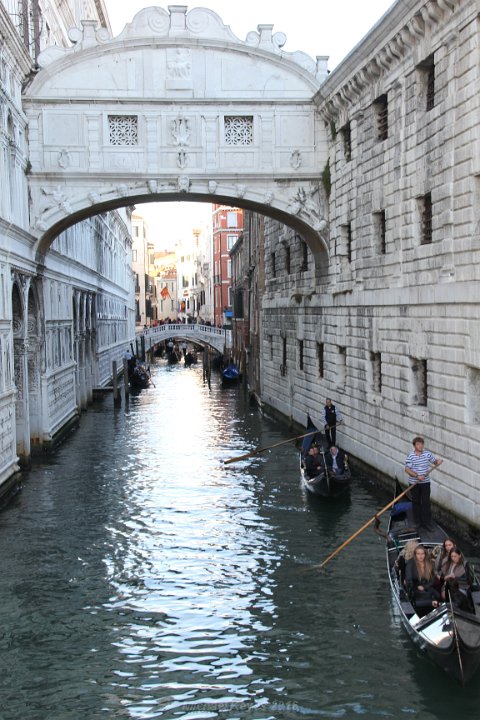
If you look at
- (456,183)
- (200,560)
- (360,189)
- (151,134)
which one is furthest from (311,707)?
(151,134)

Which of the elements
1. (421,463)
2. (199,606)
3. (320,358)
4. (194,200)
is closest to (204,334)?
(320,358)

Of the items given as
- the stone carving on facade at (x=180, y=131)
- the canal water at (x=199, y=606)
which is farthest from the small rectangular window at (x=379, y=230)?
the stone carving on facade at (x=180, y=131)

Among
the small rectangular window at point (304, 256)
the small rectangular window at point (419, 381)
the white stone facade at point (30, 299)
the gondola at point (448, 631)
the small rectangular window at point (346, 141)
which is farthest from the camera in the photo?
the small rectangular window at point (304, 256)

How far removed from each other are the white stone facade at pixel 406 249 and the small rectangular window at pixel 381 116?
0.7 inches

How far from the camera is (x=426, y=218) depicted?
1312cm

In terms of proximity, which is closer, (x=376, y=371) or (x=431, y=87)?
(x=431, y=87)

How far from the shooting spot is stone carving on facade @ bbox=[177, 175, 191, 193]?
17.9 meters

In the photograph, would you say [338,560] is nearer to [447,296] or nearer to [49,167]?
[447,296]

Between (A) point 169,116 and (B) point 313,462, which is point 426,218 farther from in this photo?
(A) point 169,116

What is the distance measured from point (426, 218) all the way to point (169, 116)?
6907 millimetres

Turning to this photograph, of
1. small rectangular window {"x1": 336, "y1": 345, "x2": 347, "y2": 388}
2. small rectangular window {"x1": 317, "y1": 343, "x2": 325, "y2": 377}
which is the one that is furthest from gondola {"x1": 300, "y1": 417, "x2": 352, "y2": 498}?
small rectangular window {"x1": 317, "y1": 343, "x2": 325, "y2": 377}

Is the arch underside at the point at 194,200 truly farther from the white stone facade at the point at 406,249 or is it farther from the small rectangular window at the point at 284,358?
the small rectangular window at the point at 284,358

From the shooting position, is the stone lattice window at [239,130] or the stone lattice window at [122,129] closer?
the stone lattice window at [122,129]

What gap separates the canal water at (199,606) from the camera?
746 centimetres
